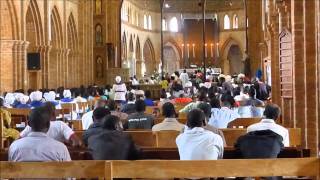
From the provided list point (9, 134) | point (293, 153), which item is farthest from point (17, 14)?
point (293, 153)

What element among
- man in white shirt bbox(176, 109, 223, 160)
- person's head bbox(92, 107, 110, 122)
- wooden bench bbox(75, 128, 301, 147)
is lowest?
wooden bench bbox(75, 128, 301, 147)

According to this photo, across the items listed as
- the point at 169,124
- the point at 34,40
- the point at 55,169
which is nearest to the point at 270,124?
the point at 169,124

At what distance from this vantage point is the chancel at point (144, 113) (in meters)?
5.38

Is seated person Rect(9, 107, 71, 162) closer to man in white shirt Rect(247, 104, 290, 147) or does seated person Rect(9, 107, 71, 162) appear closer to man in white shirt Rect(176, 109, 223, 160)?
man in white shirt Rect(176, 109, 223, 160)

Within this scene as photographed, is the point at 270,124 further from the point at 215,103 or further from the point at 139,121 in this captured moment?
the point at 215,103

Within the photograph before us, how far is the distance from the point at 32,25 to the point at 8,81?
4.83 m

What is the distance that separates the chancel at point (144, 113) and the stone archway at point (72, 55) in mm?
65

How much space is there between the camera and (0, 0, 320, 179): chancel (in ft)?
17.7

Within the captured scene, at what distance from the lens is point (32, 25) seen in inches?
1224

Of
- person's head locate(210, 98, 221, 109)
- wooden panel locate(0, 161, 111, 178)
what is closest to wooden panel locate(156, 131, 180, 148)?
person's head locate(210, 98, 221, 109)

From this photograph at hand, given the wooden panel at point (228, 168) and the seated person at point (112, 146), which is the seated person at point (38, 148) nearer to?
the seated person at point (112, 146)

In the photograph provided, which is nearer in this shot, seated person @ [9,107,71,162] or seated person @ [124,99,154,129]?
seated person @ [9,107,71,162]

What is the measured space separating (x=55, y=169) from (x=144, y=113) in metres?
6.55

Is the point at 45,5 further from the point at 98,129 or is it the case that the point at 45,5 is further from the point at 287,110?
the point at 98,129
